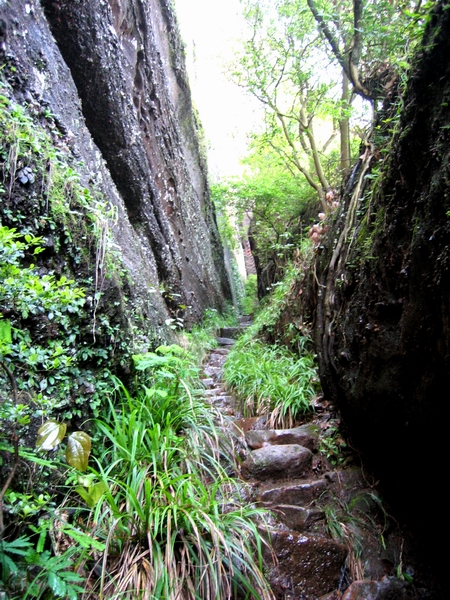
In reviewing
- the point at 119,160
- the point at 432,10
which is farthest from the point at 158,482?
the point at 119,160

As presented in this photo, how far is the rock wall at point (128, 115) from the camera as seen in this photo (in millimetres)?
3543

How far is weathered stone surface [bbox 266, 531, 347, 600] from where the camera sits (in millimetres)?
2111

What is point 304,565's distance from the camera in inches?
86.2

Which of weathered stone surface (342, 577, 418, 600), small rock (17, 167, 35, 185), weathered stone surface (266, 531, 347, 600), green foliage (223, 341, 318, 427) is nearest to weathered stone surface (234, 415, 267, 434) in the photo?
green foliage (223, 341, 318, 427)

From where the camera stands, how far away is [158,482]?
7.50 ft

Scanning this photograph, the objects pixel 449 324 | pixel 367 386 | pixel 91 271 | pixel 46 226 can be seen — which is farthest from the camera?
pixel 91 271

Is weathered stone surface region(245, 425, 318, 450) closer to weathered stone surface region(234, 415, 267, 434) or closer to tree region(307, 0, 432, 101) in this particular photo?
weathered stone surface region(234, 415, 267, 434)

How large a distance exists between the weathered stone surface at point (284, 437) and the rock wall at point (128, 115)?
5.30ft

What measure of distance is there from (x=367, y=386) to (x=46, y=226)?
8.13ft

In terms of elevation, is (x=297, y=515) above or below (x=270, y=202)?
below

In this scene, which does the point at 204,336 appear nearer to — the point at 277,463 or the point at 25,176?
the point at 277,463

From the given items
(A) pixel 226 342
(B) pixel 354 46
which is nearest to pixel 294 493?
(B) pixel 354 46

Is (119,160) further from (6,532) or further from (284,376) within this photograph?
(6,532)

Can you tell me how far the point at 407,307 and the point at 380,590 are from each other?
1.52 meters
